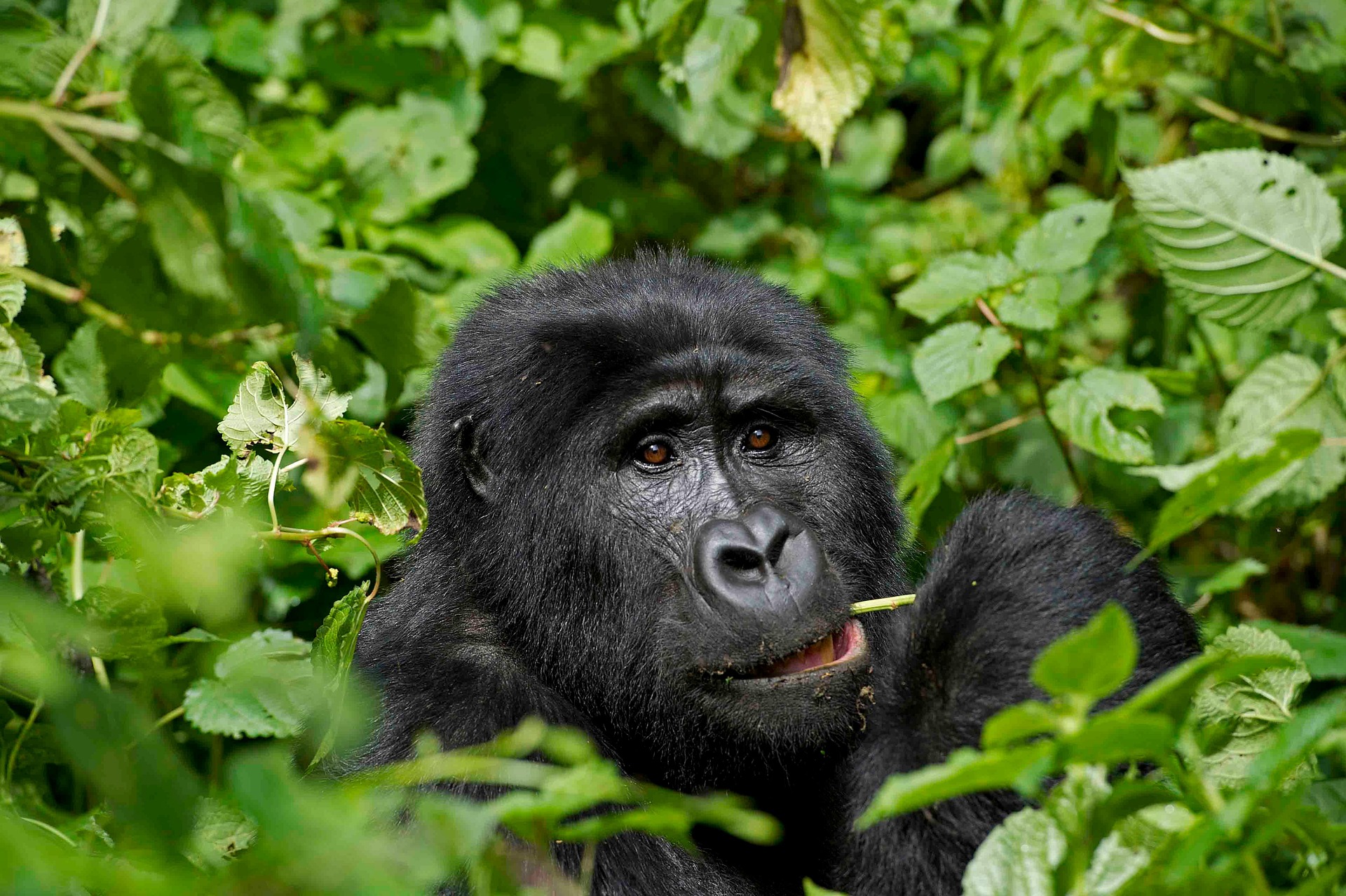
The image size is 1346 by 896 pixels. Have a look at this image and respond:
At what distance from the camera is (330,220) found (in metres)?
4.36

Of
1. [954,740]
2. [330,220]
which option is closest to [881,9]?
[330,220]

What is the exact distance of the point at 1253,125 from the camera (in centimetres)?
473

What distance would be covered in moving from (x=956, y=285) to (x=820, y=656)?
66.3 inches

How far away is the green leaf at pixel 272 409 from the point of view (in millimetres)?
2596

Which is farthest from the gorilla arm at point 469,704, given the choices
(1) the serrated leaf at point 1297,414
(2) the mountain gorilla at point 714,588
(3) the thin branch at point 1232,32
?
(3) the thin branch at point 1232,32

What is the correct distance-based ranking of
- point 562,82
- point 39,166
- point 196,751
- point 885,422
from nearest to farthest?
point 39,166 → point 196,751 → point 885,422 → point 562,82

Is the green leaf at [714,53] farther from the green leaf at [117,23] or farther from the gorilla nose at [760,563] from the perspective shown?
the gorilla nose at [760,563]

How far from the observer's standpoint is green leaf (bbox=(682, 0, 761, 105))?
13.4 feet

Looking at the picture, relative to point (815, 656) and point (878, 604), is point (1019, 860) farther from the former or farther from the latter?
point (878, 604)

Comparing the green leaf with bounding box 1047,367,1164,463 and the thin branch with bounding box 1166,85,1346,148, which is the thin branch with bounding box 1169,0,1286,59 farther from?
the green leaf with bounding box 1047,367,1164,463

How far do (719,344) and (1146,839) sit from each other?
59.9 inches

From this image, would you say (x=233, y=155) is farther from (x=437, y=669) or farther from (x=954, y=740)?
(x=954, y=740)

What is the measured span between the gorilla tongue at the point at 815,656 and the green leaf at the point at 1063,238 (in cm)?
173

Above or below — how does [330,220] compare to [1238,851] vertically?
below
